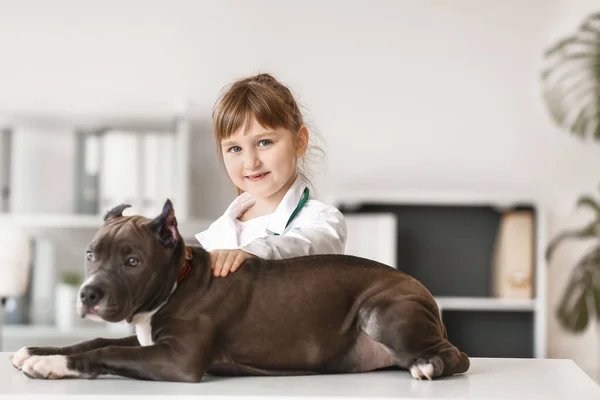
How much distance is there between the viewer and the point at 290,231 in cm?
112

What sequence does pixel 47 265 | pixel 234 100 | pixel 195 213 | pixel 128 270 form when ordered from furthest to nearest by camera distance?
1. pixel 195 213
2. pixel 47 265
3. pixel 234 100
4. pixel 128 270

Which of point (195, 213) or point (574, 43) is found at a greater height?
point (574, 43)

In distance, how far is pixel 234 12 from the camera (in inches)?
147

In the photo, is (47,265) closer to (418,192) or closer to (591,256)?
(418,192)

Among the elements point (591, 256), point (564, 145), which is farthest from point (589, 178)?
point (591, 256)

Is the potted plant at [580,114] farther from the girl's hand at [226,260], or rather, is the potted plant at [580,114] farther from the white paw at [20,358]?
the white paw at [20,358]

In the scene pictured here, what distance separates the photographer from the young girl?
108 cm

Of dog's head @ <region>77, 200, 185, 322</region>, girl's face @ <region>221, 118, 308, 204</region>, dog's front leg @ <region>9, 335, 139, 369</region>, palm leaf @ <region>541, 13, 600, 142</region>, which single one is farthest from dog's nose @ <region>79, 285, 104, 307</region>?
palm leaf @ <region>541, 13, 600, 142</region>

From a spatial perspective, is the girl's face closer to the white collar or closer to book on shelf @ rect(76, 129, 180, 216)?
the white collar

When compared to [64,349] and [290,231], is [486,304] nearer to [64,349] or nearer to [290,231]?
[290,231]

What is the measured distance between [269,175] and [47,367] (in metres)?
0.38

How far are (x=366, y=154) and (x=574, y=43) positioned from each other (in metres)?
0.97

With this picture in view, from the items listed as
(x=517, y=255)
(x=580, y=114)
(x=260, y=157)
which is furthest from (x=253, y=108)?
(x=580, y=114)

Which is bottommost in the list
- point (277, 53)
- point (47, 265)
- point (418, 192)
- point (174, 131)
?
point (47, 265)
